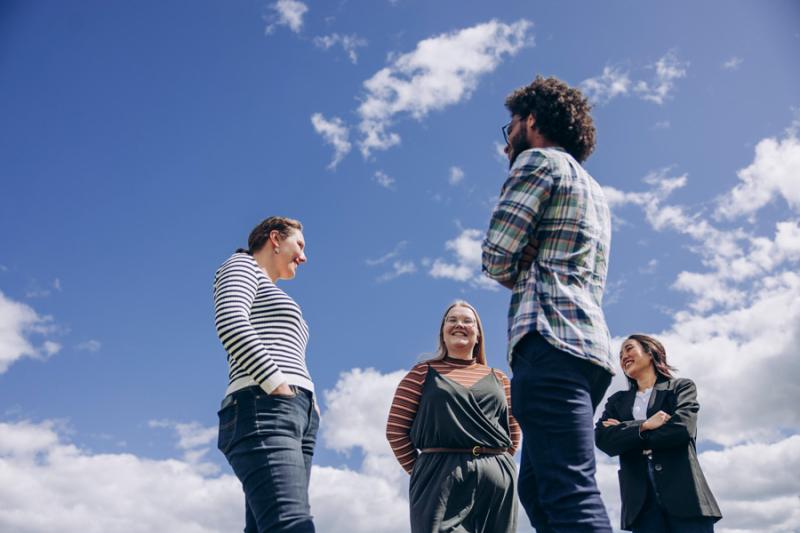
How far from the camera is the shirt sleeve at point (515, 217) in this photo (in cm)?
280

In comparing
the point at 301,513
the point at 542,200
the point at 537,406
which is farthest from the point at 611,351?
the point at 301,513

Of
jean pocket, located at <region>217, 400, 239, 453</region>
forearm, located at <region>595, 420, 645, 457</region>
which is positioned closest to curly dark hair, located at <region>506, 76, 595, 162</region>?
jean pocket, located at <region>217, 400, 239, 453</region>

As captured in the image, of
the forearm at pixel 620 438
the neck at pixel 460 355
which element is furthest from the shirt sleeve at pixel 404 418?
the forearm at pixel 620 438

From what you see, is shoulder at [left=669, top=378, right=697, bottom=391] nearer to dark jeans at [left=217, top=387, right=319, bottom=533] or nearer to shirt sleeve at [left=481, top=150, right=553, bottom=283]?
shirt sleeve at [left=481, top=150, right=553, bottom=283]

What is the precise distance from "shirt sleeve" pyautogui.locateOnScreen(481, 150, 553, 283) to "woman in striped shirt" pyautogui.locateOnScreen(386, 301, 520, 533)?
7.47 feet

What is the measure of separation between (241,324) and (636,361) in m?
3.25

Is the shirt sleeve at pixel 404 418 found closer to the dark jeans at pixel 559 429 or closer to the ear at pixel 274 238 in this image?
the ear at pixel 274 238

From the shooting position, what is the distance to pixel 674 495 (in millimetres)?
4570

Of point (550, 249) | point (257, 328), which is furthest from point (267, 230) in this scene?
point (550, 249)

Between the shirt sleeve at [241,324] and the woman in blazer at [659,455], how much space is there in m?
2.70

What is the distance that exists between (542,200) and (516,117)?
2.10 feet

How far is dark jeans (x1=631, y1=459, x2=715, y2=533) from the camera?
14.8ft

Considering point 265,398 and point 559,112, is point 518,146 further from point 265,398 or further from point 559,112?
point 265,398

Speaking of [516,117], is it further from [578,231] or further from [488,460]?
[488,460]
